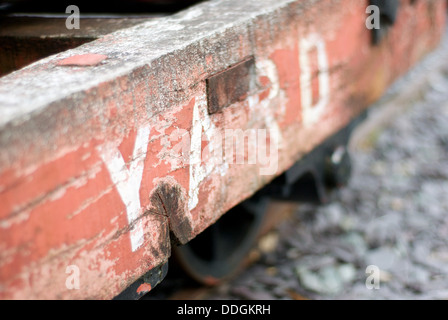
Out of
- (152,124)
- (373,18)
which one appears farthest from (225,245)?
(152,124)

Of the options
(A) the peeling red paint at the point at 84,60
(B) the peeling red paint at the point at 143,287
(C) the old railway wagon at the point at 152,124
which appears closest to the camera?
(C) the old railway wagon at the point at 152,124

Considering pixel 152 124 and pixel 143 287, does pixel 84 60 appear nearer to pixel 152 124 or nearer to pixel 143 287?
pixel 152 124

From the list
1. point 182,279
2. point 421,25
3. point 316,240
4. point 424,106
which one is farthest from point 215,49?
point 424,106

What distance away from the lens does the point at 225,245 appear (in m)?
3.34

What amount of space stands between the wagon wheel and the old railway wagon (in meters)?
0.02

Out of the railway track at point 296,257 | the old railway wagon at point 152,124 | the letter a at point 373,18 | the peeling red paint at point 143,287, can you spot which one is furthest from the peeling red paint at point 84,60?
the letter a at point 373,18

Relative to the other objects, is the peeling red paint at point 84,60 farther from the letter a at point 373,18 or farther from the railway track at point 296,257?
the letter a at point 373,18

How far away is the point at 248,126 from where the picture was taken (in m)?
2.27

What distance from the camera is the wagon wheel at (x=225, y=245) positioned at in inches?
122

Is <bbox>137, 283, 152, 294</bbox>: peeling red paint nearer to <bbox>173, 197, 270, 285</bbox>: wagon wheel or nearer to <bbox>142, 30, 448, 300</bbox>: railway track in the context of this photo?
<bbox>173, 197, 270, 285</bbox>: wagon wheel

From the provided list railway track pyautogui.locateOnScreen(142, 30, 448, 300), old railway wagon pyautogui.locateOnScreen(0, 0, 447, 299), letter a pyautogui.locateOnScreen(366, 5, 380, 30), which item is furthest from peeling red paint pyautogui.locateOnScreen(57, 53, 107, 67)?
letter a pyautogui.locateOnScreen(366, 5, 380, 30)

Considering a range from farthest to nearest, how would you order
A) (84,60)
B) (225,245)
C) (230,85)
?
(225,245) < (230,85) < (84,60)

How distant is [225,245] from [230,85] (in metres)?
1.46

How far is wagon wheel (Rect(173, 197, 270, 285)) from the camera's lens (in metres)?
3.11
